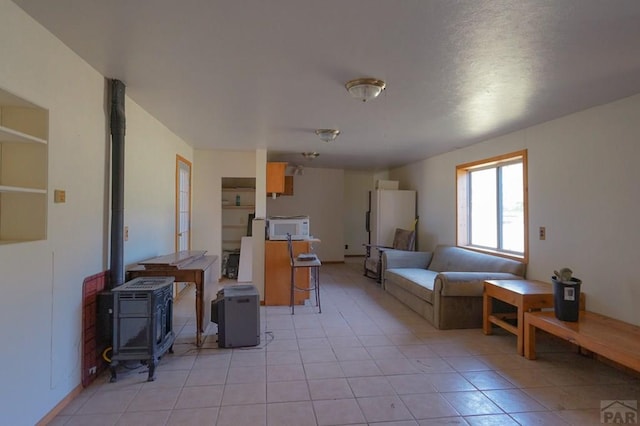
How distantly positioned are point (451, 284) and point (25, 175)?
384cm

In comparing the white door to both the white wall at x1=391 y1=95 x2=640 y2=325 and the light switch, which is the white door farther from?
the light switch

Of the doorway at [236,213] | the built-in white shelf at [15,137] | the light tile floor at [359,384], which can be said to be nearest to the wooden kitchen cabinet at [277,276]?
the light tile floor at [359,384]

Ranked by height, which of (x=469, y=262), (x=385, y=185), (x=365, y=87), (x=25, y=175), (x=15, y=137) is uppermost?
(x=365, y=87)

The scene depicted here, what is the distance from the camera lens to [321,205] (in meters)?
8.46

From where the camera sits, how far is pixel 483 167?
515cm

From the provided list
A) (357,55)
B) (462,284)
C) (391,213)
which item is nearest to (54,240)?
(357,55)

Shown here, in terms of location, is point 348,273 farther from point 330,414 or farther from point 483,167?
point 330,414

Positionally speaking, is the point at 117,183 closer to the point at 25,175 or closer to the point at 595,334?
the point at 25,175

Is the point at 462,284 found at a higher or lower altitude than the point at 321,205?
lower

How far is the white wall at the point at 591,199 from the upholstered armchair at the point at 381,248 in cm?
246

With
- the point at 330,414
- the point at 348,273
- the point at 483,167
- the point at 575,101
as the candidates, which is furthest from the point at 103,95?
the point at 348,273

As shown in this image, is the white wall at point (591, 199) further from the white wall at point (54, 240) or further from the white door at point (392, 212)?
the white wall at point (54, 240)

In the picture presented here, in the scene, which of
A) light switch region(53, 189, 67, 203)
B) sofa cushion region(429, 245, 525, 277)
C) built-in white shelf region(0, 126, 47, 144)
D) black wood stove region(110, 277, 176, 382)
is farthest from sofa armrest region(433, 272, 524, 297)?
built-in white shelf region(0, 126, 47, 144)

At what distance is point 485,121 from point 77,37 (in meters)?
3.70
